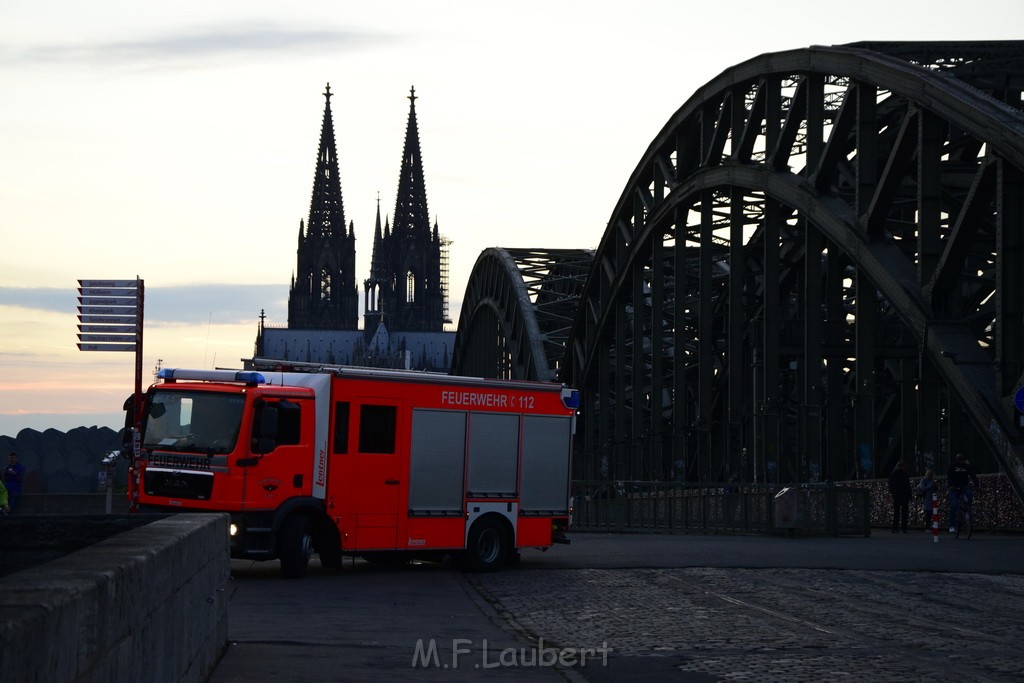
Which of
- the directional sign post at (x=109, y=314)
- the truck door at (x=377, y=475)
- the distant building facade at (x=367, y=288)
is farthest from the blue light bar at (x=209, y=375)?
Result: the distant building facade at (x=367, y=288)

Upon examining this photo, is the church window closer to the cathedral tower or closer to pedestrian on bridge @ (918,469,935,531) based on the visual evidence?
the cathedral tower

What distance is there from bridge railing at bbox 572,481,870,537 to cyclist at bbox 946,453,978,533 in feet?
4.86

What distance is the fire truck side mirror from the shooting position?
16.3 meters

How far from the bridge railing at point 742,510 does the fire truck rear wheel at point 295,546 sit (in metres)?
11.3

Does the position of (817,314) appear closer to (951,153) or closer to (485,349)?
(951,153)

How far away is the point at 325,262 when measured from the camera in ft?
586

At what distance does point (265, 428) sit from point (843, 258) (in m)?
19.4

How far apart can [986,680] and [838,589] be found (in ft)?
21.1

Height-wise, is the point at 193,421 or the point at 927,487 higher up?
the point at 193,421

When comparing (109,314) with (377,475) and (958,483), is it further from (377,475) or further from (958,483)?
(958,483)

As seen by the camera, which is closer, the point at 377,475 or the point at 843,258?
the point at 377,475

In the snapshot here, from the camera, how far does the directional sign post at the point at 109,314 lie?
86.4 ft

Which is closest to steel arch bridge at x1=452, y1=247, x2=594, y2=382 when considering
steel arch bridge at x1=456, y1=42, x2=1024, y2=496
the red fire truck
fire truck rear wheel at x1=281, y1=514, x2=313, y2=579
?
steel arch bridge at x1=456, y1=42, x2=1024, y2=496

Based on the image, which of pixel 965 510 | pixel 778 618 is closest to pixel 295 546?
pixel 778 618
